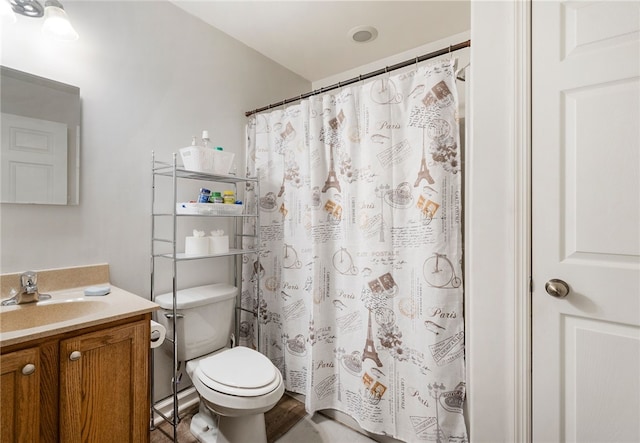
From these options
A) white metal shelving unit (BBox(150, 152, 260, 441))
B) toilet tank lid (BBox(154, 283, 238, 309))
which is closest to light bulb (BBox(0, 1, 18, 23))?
Answer: white metal shelving unit (BBox(150, 152, 260, 441))

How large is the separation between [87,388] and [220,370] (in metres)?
0.53

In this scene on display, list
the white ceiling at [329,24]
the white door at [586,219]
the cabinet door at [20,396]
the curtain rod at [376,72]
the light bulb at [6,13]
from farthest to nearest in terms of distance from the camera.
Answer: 1. the white ceiling at [329,24]
2. the curtain rod at [376,72]
3. the light bulb at [6,13]
4. the white door at [586,219]
5. the cabinet door at [20,396]

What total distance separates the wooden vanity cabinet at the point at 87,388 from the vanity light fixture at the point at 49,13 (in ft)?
4.04

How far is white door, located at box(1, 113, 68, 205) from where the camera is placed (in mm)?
1201

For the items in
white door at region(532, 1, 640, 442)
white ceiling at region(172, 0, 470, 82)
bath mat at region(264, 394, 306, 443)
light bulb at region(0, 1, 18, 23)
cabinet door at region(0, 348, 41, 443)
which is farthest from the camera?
white ceiling at region(172, 0, 470, 82)

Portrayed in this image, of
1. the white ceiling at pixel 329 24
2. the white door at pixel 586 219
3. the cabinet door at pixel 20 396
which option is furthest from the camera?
the white ceiling at pixel 329 24

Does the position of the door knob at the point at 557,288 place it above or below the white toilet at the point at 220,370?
above

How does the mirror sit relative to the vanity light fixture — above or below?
below

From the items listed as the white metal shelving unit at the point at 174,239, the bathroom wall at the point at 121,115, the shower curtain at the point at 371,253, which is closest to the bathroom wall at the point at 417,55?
the shower curtain at the point at 371,253

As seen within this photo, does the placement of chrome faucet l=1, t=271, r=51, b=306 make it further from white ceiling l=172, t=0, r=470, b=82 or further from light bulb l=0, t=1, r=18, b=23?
white ceiling l=172, t=0, r=470, b=82

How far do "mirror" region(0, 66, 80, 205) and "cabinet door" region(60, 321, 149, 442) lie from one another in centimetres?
73

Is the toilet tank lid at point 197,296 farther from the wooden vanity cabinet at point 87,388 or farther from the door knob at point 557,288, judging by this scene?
the door knob at point 557,288

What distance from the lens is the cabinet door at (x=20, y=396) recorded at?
2.72ft

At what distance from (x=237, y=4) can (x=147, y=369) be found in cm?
198
